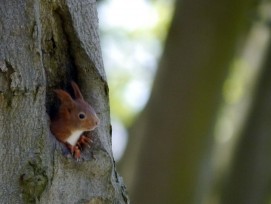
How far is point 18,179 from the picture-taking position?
3.17m

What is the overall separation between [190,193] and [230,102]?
5.24 metres

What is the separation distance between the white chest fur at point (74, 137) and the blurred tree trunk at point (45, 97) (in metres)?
0.06

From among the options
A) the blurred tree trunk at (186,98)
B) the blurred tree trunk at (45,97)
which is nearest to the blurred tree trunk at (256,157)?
the blurred tree trunk at (186,98)

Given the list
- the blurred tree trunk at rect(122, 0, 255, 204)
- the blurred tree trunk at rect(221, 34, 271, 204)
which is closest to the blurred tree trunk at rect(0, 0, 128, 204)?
the blurred tree trunk at rect(122, 0, 255, 204)

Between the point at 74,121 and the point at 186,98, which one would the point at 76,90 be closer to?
the point at 74,121

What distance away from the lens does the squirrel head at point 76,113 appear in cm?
340

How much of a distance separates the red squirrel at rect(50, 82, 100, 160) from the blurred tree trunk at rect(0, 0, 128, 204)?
4 cm

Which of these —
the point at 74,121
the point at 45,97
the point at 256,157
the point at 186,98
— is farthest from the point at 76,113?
the point at 256,157

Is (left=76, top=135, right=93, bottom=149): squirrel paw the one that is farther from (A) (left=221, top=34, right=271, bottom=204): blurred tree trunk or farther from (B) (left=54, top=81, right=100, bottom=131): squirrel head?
(A) (left=221, top=34, right=271, bottom=204): blurred tree trunk

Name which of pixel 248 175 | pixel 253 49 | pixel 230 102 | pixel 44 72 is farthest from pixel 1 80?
pixel 230 102

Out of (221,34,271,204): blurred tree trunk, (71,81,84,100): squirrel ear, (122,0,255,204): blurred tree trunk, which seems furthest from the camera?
(221,34,271,204): blurred tree trunk

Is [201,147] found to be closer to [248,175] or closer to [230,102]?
[248,175]

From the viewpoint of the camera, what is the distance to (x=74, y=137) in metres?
3.42

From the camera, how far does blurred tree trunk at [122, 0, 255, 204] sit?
7.26m
